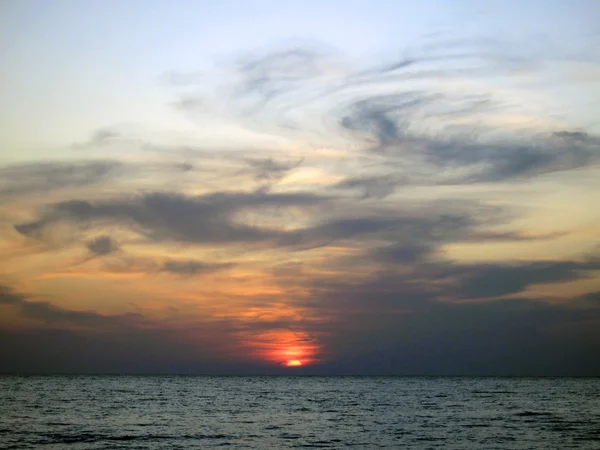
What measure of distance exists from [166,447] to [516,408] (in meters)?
55.1

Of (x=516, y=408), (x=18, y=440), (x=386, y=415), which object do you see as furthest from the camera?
(x=516, y=408)

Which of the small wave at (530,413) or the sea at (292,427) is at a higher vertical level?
the sea at (292,427)

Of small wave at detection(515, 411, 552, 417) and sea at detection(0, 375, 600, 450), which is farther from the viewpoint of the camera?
small wave at detection(515, 411, 552, 417)

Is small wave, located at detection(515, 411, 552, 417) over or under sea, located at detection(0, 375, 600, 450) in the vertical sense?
under

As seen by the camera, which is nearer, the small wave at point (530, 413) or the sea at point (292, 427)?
the sea at point (292, 427)

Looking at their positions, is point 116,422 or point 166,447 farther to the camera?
point 116,422

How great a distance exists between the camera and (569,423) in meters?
65.6

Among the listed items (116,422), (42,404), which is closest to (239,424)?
(116,422)

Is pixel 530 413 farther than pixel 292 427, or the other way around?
pixel 530 413

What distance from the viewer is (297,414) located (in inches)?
2975

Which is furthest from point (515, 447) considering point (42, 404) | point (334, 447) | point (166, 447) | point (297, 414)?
point (42, 404)

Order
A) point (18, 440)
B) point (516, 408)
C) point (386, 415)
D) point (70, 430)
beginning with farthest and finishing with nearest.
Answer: point (516, 408)
point (386, 415)
point (70, 430)
point (18, 440)

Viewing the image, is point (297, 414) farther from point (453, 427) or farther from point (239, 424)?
point (453, 427)

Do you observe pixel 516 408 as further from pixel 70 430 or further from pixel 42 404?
pixel 42 404
